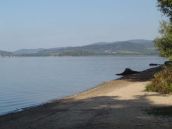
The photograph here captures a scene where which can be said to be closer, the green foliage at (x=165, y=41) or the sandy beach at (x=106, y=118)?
the sandy beach at (x=106, y=118)

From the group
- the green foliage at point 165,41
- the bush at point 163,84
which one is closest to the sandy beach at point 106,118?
the bush at point 163,84

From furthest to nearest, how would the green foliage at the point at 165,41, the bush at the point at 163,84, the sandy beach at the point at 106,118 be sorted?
the green foliage at the point at 165,41 < the bush at the point at 163,84 < the sandy beach at the point at 106,118

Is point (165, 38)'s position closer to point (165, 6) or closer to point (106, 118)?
point (165, 6)

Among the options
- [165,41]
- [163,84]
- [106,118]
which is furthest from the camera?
[165,41]

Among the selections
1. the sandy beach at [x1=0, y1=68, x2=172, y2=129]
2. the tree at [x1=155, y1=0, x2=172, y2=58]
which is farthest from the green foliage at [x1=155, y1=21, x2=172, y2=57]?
the sandy beach at [x1=0, y1=68, x2=172, y2=129]

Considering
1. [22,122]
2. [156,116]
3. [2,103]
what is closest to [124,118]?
[156,116]

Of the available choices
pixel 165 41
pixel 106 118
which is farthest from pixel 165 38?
pixel 106 118

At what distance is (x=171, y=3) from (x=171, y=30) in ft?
6.79

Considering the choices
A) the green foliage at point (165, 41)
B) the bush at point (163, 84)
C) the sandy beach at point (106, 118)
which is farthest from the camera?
the green foliage at point (165, 41)

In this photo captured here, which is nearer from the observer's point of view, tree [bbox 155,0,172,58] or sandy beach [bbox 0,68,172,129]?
sandy beach [bbox 0,68,172,129]

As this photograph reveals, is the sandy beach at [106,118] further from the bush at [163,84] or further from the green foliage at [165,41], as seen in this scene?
the green foliage at [165,41]

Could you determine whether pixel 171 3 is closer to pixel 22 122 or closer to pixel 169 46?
pixel 169 46

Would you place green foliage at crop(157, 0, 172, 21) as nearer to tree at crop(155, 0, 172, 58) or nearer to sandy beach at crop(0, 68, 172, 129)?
tree at crop(155, 0, 172, 58)

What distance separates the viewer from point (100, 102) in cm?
2820
